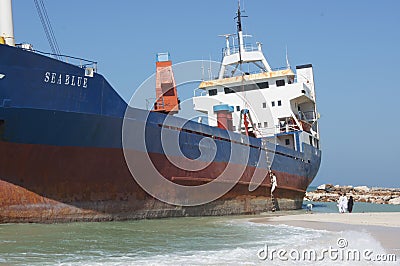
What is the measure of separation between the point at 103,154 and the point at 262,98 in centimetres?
1284

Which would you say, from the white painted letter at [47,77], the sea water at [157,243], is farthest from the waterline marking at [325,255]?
the white painted letter at [47,77]

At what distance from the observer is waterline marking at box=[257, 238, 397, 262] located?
6.69 meters

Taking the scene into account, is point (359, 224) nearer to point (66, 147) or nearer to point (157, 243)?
point (157, 243)

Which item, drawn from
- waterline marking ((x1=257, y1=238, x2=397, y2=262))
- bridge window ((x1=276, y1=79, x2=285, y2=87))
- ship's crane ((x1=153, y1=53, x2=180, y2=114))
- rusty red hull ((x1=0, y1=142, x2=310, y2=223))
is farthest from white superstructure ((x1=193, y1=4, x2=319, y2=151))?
waterline marking ((x1=257, y1=238, x2=397, y2=262))

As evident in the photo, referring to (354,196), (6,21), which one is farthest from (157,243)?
(354,196)

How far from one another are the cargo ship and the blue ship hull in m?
0.02

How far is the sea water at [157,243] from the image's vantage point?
6.98 meters

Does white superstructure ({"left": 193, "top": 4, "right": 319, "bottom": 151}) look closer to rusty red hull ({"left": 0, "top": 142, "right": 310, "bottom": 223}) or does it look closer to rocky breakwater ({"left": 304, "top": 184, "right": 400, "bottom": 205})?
rusty red hull ({"left": 0, "top": 142, "right": 310, "bottom": 223})

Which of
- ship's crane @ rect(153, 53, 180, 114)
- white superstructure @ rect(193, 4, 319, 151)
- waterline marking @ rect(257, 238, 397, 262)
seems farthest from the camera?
white superstructure @ rect(193, 4, 319, 151)

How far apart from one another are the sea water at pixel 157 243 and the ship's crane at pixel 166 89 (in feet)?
18.1

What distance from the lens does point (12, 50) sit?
10.6 meters

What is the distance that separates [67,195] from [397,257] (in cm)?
730

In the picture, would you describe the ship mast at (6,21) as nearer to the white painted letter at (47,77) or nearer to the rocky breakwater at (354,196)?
the white painted letter at (47,77)

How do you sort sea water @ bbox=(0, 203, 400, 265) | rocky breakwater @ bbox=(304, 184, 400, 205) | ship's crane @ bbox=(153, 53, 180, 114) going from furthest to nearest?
rocky breakwater @ bbox=(304, 184, 400, 205) < ship's crane @ bbox=(153, 53, 180, 114) < sea water @ bbox=(0, 203, 400, 265)
